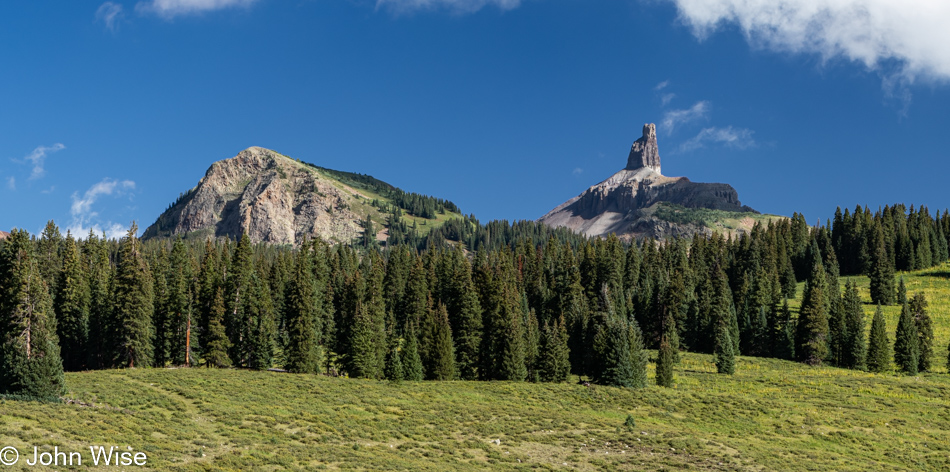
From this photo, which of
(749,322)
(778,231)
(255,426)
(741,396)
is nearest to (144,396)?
(255,426)

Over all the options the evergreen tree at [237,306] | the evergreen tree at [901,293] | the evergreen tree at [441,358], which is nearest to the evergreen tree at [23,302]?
the evergreen tree at [237,306]

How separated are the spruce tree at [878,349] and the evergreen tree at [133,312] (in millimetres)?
88365

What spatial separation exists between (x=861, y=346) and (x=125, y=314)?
90605mm

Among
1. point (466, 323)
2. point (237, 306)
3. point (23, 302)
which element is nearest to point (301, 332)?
point (237, 306)

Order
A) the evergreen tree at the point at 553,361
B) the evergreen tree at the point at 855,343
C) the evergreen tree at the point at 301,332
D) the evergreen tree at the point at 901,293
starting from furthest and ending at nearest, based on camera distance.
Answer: the evergreen tree at the point at 901,293, the evergreen tree at the point at 855,343, the evergreen tree at the point at 553,361, the evergreen tree at the point at 301,332

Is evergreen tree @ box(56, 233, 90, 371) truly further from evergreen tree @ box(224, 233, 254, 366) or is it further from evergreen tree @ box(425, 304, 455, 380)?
evergreen tree @ box(425, 304, 455, 380)

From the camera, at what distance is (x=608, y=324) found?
79188mm

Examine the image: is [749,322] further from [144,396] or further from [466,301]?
[144,396]

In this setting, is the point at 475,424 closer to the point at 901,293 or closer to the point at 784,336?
the point at 784,336

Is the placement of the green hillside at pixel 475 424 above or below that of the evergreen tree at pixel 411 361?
below

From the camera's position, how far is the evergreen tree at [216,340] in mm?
A: 75875

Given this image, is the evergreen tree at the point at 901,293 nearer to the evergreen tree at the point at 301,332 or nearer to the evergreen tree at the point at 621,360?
the evergreen tree at the point at 621,360

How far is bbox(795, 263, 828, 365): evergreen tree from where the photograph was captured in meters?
101

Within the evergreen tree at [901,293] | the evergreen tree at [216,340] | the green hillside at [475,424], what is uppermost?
the evergreen tree at [901,293]
